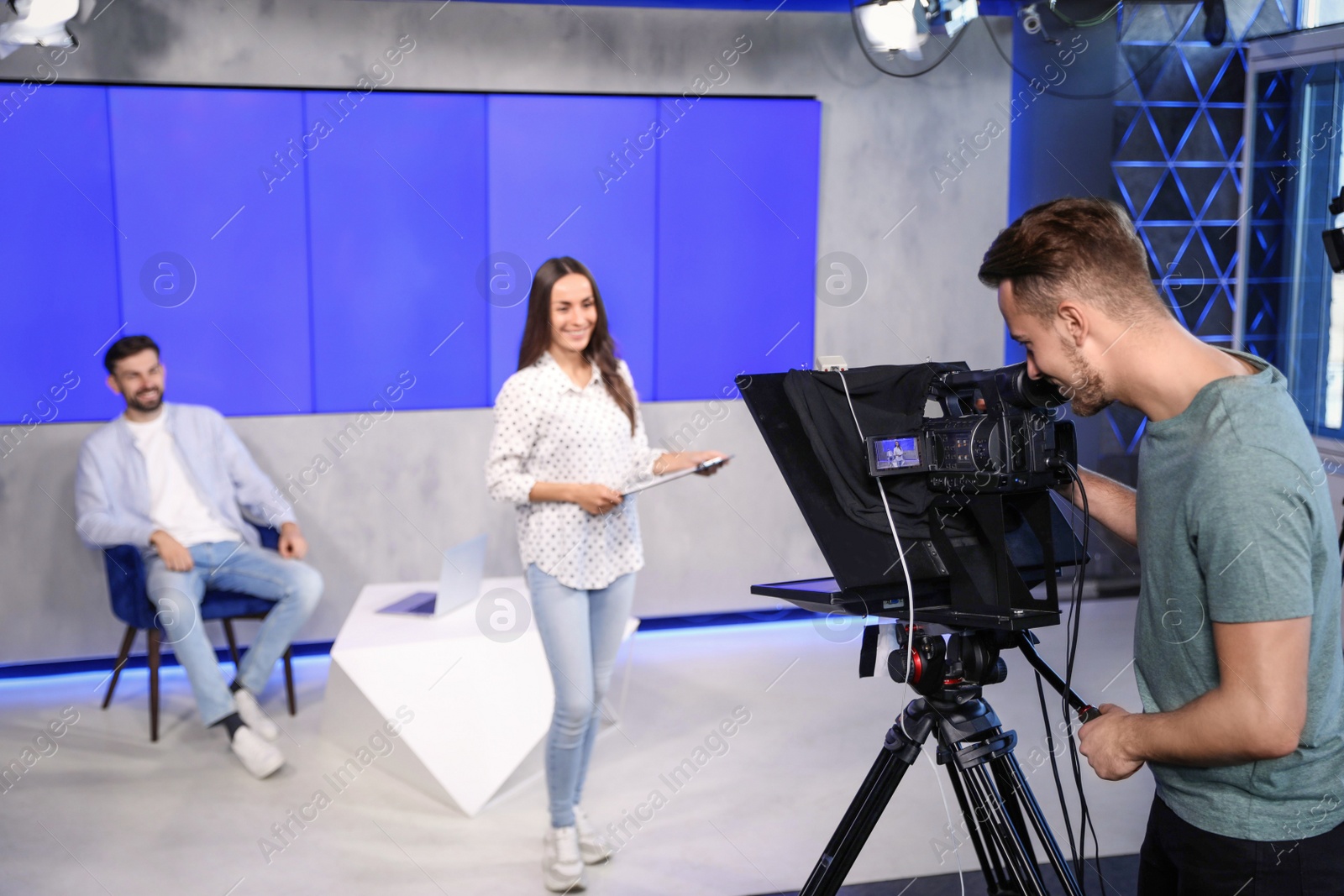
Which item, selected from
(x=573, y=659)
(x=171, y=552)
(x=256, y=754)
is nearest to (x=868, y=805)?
(x=573, y=659)

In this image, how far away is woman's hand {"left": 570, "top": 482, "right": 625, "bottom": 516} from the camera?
248 cm

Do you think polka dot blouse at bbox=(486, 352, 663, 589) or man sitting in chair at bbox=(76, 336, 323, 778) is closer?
polka dot blouse at bbox=(486, 352, 663, 589)

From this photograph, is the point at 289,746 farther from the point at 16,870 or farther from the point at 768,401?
the point at 768,401

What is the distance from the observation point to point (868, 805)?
1515 mm

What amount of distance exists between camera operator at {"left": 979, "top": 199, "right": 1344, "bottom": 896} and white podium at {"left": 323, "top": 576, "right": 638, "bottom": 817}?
6.86 feet

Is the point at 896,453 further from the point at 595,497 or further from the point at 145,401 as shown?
the point at 145,401

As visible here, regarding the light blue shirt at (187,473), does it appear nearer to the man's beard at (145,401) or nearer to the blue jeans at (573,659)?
the man's beard at (145,401)

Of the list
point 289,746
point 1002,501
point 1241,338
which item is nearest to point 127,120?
point 289,746

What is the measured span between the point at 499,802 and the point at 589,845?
0.46 metres

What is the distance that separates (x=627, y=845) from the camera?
2.82m

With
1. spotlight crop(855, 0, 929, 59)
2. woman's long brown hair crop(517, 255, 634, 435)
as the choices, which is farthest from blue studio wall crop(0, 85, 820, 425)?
woman's long brown hair crop(517, 255, 634, 435)

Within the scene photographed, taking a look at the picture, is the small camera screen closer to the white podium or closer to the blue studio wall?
the white podium

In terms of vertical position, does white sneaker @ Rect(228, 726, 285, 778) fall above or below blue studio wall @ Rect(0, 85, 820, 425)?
below

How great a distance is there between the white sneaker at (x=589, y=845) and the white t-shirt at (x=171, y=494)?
1.69 metres
